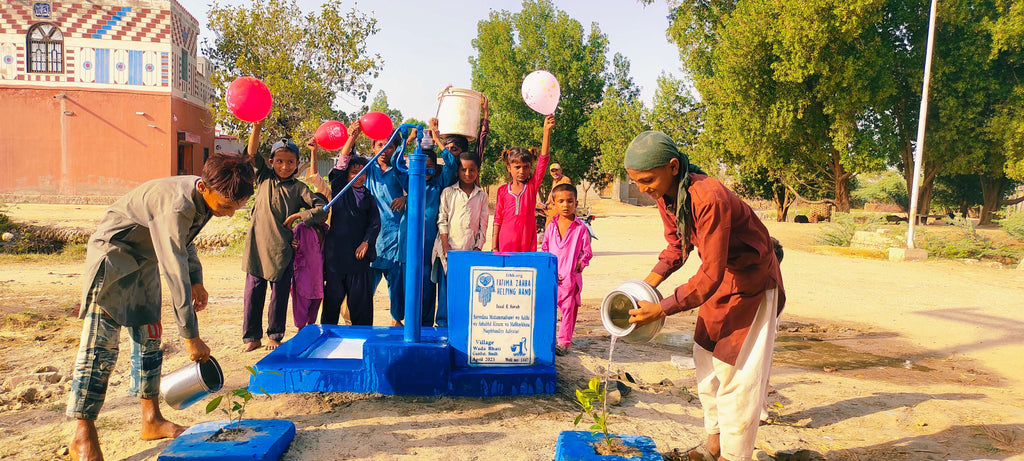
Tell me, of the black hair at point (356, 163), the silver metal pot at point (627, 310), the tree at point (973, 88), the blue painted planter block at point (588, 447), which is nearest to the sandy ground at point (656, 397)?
the blue painted planter block at point (588, 447)

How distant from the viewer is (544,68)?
99.1 feet

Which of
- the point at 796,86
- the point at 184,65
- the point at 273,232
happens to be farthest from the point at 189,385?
the point at 184,65

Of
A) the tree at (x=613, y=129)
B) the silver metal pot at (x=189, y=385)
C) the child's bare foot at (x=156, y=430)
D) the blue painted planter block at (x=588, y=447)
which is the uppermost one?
the tree at (x=613, y=129)

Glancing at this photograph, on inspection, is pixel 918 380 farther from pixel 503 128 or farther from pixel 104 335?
pixel 503 128

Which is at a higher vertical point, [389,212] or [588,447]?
[389,212]

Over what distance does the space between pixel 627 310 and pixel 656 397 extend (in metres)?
1.42

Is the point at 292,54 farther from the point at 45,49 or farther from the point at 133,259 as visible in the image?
the point at 133,259

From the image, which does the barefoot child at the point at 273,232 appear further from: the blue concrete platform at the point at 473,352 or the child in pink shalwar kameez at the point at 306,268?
the blue concrete platform at the point at 473,352

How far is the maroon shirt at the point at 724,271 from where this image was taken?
2.65 m

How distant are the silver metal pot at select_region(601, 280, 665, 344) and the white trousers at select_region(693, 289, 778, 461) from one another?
1.11 feet

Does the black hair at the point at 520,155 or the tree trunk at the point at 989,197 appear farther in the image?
the tree trunk at the point at 989,197

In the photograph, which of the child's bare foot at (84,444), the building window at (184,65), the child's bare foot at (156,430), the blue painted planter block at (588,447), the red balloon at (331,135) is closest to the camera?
the blue painted planter block at (588,447)

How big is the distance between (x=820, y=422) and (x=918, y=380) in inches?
70.2

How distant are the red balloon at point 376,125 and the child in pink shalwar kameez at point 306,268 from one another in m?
0.96
